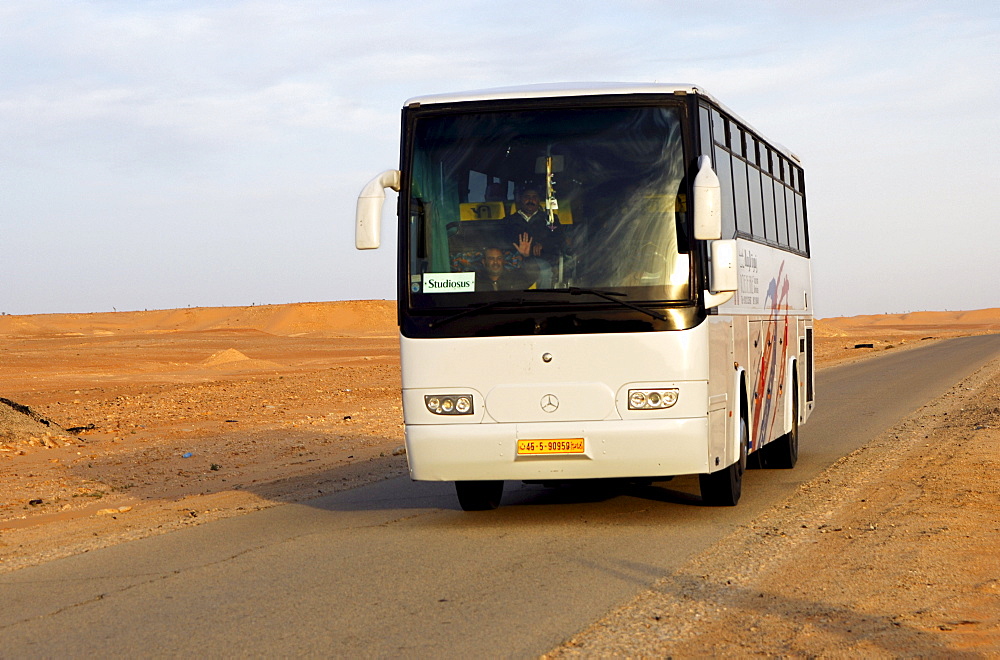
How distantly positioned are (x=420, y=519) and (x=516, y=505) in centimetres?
135

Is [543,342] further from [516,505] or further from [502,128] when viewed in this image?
[516,505]

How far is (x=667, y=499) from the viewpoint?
39.9 ft

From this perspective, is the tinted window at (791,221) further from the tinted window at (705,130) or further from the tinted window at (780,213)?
the tinted window at (705,130)

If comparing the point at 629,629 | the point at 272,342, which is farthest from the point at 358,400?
the point at 272,342

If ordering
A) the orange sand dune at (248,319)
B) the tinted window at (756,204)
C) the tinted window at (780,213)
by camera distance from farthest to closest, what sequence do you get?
the orange sand dune at (248,319)
the tinted window at (780,213)
the tinted window at (756,204)

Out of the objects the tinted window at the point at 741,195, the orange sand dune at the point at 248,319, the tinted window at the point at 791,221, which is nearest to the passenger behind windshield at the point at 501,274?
the tinted window at the point at 741,195

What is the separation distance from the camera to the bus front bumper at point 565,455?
9766 millimetres

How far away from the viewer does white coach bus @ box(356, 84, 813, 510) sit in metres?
9.84

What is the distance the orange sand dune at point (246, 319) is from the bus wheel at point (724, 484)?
10027 cm

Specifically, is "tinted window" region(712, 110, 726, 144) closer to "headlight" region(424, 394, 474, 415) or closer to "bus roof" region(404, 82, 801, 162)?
"bus roof" region(404, 82, 801, 162)

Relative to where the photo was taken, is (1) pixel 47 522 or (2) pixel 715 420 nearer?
(2) pixel 715 420

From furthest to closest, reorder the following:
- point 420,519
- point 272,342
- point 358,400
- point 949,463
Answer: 1. point 272,342
2. point 358,400
3. point 949,463
4. point 420,519

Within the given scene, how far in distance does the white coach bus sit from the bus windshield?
1cm

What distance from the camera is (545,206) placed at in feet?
33.1
